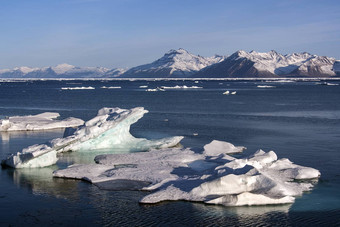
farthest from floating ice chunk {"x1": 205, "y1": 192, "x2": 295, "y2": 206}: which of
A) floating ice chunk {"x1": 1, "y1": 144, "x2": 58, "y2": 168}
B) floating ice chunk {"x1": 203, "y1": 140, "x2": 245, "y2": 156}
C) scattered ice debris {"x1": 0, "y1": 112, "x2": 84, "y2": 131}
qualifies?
scattered ice debris {"x1": 0, "y1": 112, "x2": 84, "y2": 131}

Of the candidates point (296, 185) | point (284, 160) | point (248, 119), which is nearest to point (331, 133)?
point (248, 119)

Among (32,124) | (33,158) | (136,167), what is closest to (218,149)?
(136,167)

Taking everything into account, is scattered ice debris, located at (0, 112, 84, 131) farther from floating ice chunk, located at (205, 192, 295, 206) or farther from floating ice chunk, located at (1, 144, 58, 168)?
floating ice chunk, located at (205, 192, 295, 206)

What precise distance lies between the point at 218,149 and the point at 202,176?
6512 millimetres

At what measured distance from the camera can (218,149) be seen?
24.8 meters

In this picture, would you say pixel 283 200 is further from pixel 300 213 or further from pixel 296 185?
pixel 296 185

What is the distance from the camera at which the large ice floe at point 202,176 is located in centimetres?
1672

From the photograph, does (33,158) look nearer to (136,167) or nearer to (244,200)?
(136,167)

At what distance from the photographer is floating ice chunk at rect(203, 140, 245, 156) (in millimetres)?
23786

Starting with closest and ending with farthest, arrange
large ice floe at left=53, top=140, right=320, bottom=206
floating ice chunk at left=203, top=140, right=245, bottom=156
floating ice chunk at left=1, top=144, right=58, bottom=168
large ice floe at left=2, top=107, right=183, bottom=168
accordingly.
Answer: large ice floe at left=53, top=140, right=320, bottom=206 → floating ice chunk at left=1, top=144, right=58, bottom=168 → floating ice chunk at left=203, top=140, right=245, bottom=156 → large ice floe at left=2, top=107, right=183, bottom=168

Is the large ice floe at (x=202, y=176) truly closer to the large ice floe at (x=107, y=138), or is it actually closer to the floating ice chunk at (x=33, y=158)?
the floating ice chunk at (x=33, y=158)

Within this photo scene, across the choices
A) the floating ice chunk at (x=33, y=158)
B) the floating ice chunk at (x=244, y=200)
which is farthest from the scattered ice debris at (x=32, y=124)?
the floating ice chunk at (x=244, y=200)

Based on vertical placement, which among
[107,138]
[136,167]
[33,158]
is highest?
[107,138]

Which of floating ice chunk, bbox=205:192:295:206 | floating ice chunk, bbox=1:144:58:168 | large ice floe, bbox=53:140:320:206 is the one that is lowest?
floating ice chunk, bbox=205:192:295:206
